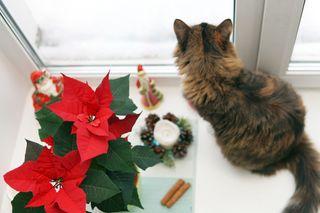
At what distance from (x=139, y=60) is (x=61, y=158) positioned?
71 cm

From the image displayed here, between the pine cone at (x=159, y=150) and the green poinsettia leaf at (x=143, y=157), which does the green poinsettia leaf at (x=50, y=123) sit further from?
the pine cone at (x=159, y=150)

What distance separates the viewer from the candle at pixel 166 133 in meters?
1.34

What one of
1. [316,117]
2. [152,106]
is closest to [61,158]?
[152,106]

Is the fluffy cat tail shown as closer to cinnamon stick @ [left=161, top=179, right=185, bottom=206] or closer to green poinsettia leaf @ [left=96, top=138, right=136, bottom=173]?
cinnamon stick @ [left=161, top=179, right=185, bottom=206]

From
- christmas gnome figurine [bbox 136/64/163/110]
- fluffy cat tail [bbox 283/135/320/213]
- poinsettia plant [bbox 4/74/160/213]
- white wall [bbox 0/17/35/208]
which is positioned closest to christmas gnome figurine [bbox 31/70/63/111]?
white wall [bbox 0/17/35/208]

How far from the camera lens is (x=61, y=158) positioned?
0.88 meters

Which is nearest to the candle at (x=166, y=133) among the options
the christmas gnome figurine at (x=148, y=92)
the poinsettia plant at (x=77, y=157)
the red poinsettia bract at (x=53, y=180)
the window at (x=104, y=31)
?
the christmas gnome figurine at (x=148, y=92)

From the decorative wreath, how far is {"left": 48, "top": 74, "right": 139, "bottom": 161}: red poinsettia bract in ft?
1.43

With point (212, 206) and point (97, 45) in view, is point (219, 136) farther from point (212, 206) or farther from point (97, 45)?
point (97, 45)

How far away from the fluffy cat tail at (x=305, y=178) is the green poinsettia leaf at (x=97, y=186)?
0.61 meters

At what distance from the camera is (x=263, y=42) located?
127cm

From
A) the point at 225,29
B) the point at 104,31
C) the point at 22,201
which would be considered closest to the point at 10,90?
the point at 104,31

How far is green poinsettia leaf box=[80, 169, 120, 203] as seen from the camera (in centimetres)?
90

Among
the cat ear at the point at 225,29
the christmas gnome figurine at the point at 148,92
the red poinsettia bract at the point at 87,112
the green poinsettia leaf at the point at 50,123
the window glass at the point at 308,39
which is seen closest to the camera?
the red poinsettia bract at the point at 87,112
